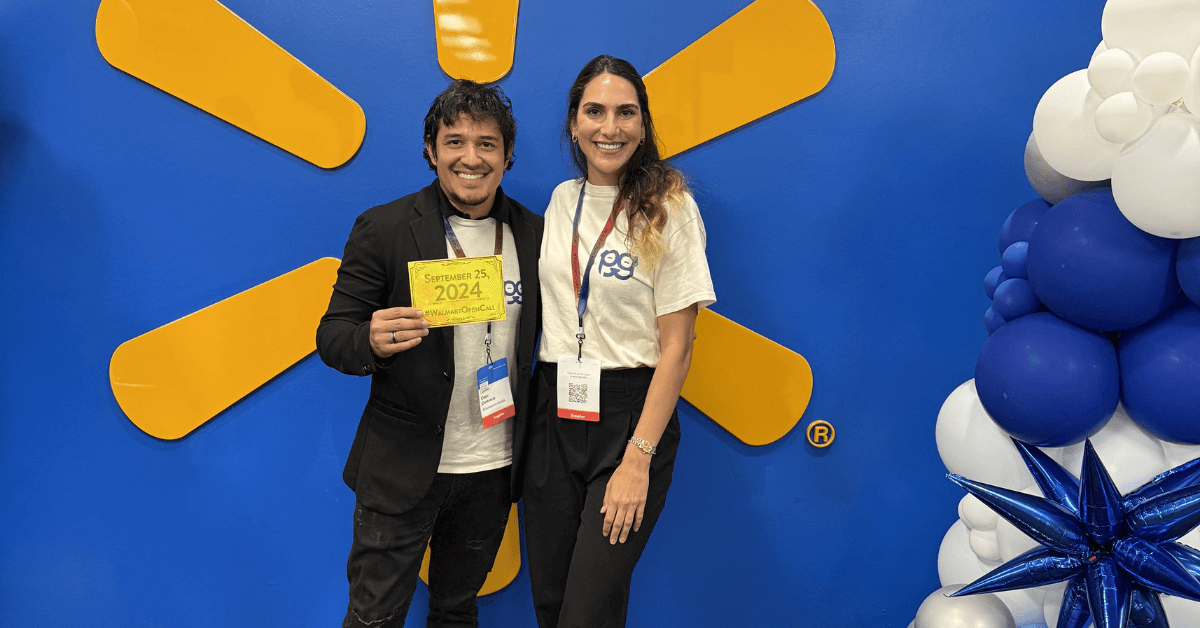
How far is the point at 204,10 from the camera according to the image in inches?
75.9

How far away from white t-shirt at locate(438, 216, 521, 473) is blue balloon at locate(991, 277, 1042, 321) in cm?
106

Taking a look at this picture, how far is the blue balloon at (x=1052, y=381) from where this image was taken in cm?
132

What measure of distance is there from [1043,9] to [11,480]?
3212 millimetres

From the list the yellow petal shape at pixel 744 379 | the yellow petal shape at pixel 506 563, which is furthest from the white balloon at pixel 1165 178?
the yellow petal shape at pixel 506 563

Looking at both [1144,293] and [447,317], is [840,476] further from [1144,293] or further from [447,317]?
[447,317]

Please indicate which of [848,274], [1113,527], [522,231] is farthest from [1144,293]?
[522,231]

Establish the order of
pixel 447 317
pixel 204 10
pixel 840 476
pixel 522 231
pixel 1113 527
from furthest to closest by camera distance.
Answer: pixel 840 476, pixel 204 10, pixel 522 231, pixel 447 317, pixel 1113 527

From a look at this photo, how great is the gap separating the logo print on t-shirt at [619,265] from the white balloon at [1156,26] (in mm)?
994

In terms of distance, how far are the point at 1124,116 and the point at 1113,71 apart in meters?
0.09

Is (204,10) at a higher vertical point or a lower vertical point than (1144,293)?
higher

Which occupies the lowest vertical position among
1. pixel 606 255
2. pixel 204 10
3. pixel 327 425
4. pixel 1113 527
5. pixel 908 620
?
pixel 908 620

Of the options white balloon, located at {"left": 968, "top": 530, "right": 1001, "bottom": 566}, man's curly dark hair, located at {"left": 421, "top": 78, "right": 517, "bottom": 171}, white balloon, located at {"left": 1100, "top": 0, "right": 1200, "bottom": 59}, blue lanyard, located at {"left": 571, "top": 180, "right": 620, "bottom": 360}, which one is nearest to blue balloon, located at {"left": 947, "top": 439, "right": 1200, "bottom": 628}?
white balloon, located at {"left": 968, "top": 530, "right": 1001, "bottom": 566}

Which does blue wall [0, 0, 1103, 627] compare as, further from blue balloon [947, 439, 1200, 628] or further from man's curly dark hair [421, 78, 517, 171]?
blue balloon [947, 439, 1200, 628]

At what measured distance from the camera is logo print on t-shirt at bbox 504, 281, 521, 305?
1.63 meters
